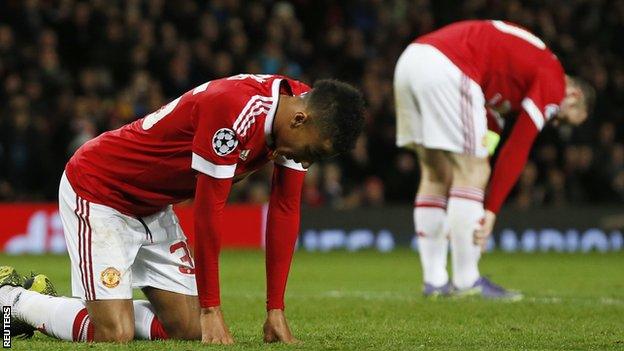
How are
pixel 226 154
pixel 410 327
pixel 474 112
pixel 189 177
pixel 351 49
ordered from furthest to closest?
1. pixel 351 49
2. pixel 474 112
3. pixel 410 327
4. pixel 189 177
5. pixel 226 154

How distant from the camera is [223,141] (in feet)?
16.8

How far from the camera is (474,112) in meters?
8.38

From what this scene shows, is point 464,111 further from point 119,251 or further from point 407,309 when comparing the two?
point 119,251

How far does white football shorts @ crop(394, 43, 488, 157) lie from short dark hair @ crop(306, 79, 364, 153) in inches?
131

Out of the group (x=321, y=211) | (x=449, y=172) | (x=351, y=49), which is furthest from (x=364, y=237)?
(x=449, y=172)

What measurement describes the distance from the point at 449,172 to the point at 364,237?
650cm

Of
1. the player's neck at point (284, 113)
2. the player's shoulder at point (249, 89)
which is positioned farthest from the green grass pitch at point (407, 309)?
the player's shoulder at point (249, 89)

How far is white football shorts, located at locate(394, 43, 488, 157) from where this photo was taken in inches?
328

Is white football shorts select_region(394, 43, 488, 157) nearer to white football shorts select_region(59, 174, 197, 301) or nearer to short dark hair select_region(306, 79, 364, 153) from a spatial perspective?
white football shorts select_region(59, 174, 197, 301)

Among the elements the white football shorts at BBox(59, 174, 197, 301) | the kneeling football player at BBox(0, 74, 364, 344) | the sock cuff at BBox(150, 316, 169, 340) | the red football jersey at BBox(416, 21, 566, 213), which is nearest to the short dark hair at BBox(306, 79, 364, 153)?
the kneeling football player at BBox(0, 74, 364, 344)

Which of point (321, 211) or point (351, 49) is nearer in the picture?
point (321, 211)

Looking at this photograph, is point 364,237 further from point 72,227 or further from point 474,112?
point 72,227

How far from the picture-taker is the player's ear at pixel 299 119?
5.09 metres

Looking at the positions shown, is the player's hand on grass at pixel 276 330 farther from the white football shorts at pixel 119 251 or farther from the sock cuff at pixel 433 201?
the sock cuff at pixel 433 201
